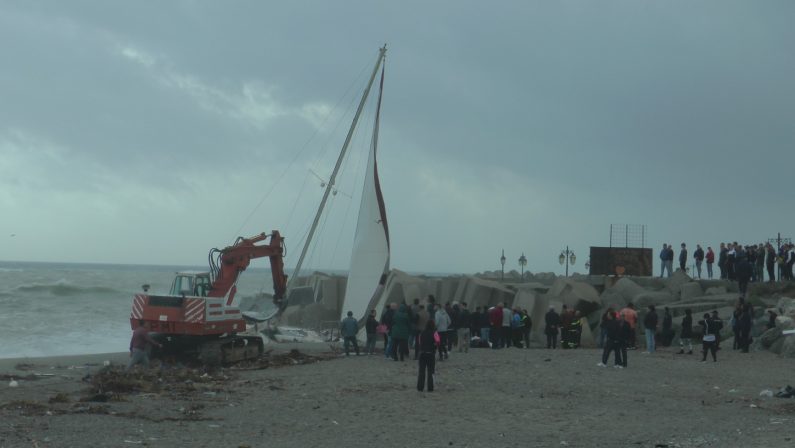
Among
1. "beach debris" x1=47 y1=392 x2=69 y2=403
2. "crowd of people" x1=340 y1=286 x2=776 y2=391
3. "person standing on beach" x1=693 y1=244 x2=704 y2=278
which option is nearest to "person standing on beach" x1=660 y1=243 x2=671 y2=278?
"person standing on beach" x1=693 y1=244 x2=704 y2=278

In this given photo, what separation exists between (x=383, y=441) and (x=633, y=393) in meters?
6.63

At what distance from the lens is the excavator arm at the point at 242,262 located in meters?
22.9

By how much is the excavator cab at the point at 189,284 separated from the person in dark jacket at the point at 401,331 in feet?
16.8

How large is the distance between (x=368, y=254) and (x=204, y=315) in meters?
7.86

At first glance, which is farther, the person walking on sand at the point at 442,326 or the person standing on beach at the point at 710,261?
the person standing on beach at the point at 710,261

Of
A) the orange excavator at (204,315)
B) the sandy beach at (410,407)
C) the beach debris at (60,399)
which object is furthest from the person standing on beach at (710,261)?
the beach debris at (60,399)

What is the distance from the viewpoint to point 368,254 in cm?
2750

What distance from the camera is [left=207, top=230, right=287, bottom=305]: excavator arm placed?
2289 centimetres

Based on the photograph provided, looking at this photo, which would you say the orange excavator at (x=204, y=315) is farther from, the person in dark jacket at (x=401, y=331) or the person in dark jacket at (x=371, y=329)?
the person in dark jacket at (x=401, y=331)

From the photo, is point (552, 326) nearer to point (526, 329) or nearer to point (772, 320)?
point (526, 329)

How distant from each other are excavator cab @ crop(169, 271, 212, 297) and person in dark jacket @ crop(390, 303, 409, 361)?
514cm

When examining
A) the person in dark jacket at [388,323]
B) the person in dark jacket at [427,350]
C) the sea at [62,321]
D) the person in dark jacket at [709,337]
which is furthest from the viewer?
the sea at [62,321]

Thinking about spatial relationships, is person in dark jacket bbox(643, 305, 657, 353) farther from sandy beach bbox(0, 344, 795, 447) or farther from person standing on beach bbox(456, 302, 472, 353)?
person standing on beach bbox(456, 302, 472, 353)

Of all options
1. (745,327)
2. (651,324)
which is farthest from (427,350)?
(745,327)
